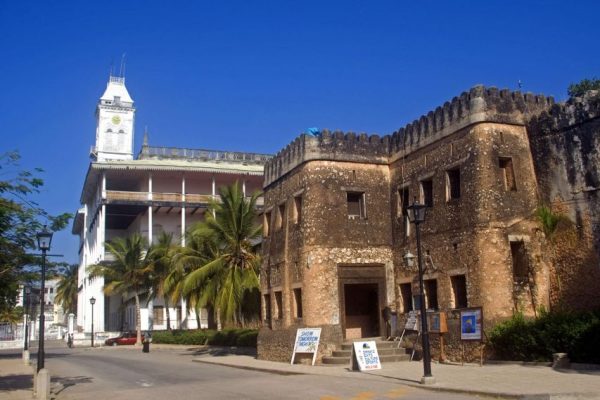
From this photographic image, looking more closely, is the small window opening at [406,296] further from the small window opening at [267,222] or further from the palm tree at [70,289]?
the palm tree at [70,289]

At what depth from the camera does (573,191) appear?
18.1 meters

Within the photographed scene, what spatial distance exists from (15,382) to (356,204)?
13.1 meters

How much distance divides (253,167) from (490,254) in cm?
4185

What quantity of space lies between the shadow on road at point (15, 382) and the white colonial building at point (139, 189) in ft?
88.1

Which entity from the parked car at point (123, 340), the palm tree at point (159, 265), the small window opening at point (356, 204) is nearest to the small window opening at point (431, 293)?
the small window opening at point (356, 204)

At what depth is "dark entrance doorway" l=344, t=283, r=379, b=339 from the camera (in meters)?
25.0

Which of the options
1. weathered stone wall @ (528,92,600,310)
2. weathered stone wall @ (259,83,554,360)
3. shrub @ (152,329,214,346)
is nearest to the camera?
weathered stone wall @ (528,92,600,310)

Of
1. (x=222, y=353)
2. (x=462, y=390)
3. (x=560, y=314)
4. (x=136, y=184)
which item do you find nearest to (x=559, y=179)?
(x=560, y=314)

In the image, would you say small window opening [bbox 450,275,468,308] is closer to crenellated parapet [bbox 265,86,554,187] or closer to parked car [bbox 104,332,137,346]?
crenellated parapet [bbox 265,86,554,187]

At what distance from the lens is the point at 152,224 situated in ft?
184

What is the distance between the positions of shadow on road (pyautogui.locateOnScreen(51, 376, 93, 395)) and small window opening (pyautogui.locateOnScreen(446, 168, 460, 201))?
12.9m

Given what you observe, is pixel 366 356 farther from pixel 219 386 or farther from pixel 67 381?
pixel 67 381

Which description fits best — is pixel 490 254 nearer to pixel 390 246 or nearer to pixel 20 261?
pixel 390 246

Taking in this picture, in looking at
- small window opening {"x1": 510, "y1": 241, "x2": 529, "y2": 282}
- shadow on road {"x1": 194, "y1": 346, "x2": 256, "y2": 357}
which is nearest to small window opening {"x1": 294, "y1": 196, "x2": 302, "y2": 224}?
small window opening {"x1": 510, "y1": 241, "x2": 529, "y2": 282}
